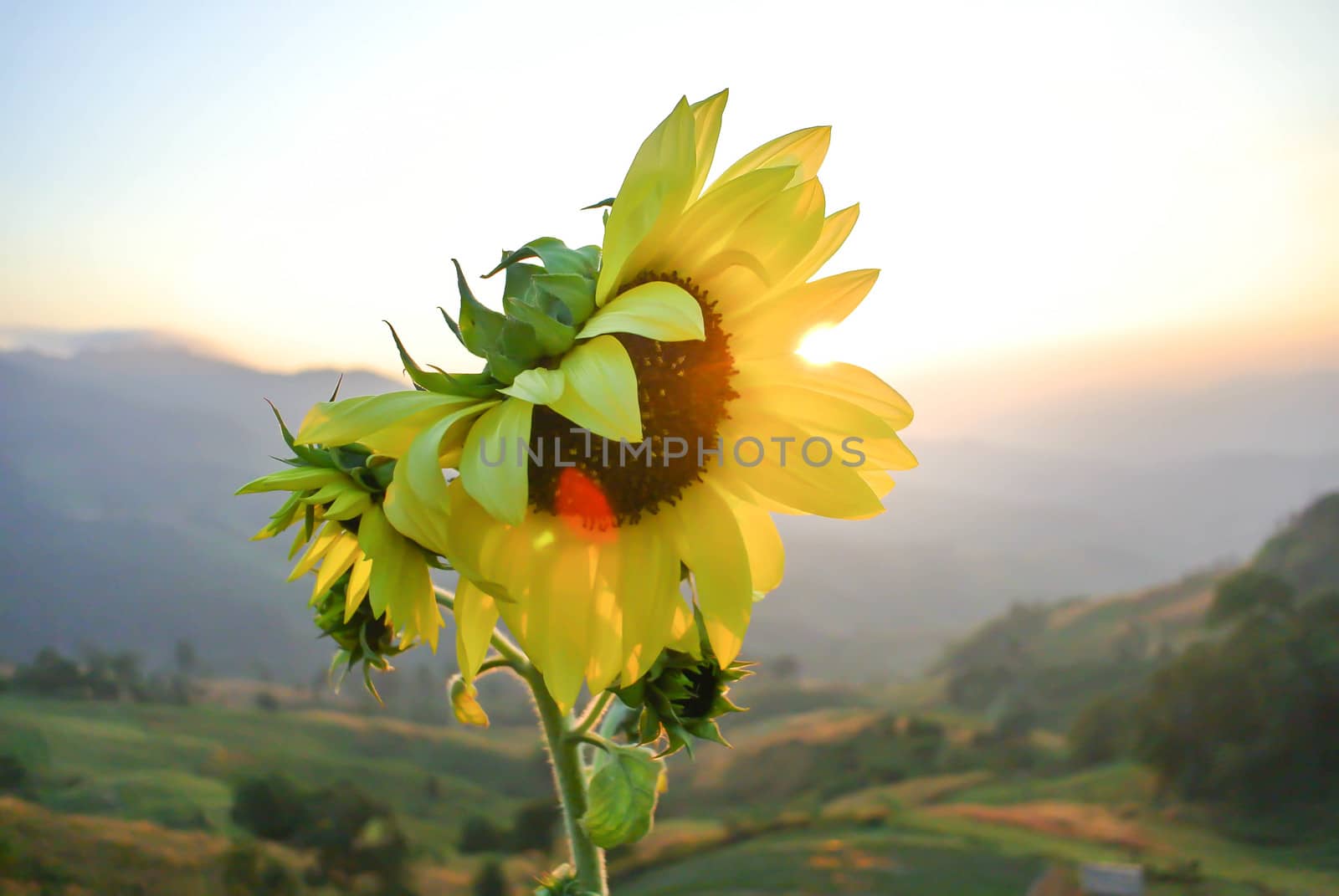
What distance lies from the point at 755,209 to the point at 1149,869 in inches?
184

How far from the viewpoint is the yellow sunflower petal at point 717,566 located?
97 centimetres

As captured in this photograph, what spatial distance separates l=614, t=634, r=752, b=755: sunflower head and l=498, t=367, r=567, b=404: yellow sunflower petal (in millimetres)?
403

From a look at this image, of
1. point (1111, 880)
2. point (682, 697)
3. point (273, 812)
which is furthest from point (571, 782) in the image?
point (1111, 880)

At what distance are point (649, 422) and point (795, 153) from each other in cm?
34

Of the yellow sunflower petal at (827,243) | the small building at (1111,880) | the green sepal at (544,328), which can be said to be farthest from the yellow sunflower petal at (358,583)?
the small building at (1111,880)

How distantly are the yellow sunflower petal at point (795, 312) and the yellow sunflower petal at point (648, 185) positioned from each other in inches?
8.7

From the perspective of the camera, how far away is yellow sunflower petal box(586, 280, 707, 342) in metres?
0.74

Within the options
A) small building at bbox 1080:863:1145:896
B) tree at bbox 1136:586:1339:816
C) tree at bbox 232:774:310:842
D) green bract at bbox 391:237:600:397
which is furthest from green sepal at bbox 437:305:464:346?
tree at bbox 1136:586:1339:816

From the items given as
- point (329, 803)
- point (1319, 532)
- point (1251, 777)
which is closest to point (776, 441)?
point (329, 803)

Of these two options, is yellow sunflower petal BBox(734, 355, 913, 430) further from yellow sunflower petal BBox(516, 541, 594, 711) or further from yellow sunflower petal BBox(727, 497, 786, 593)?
yellow sunflower petal BBox(516, 541, 594, 711)

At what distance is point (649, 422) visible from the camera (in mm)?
901

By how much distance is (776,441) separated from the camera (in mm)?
999

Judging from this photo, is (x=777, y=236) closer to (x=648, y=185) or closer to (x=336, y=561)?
(x=648, y=185)

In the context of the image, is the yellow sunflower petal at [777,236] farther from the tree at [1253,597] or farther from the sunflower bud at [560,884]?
the tree at [1253,597]
